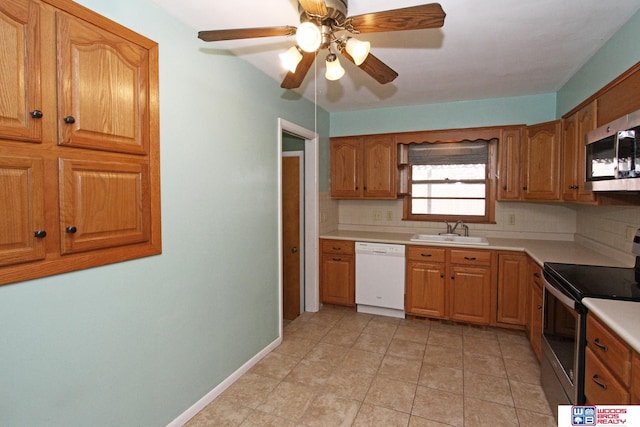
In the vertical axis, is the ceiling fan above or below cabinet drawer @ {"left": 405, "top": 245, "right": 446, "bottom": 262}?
above

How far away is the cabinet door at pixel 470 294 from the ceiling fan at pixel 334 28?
237 cm

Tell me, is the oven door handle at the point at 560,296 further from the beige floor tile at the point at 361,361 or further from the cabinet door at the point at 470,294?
the beige floor tile at the point at 361,361

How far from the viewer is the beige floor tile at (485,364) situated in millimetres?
2629

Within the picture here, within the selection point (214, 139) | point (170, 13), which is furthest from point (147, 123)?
point (170, 13)

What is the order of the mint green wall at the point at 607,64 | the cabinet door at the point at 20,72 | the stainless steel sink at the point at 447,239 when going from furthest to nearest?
the stainless steel sink at the point at 447,239
the mint green wall at the point at 607,64
the cabinet door at the point at 20,72

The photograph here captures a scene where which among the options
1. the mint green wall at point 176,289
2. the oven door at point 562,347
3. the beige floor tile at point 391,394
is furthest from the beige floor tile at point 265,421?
the oven door at point 562,347

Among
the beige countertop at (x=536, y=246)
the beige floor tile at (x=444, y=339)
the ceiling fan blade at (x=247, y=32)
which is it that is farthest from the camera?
the beige floor tile at (x=444, y=339)

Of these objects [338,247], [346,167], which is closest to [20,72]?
[338,247]

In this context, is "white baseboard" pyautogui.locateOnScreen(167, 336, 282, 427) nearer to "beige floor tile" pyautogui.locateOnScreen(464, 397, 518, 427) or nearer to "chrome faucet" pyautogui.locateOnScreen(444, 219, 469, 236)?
"beige floor tile" pyautogui.locateOnScreen(464, 397, 518, 427)

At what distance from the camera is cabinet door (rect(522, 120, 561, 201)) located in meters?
3.04

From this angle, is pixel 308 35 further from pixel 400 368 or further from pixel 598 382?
pixel 400 368

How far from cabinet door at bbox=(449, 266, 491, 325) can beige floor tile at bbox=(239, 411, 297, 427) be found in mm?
2137

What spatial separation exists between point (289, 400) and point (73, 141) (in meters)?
1.99

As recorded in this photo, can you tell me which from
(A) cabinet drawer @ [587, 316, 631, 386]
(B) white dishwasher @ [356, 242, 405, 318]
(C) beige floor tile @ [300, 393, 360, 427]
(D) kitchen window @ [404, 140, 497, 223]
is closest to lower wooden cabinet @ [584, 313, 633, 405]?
(A) cabinet drawer @ [587, 316, 631, 386]
